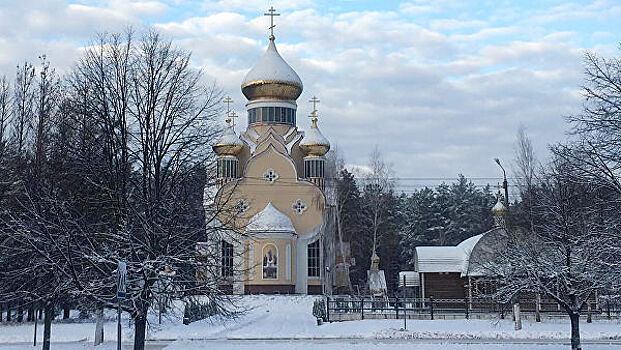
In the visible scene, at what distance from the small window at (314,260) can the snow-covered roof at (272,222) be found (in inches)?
83.2

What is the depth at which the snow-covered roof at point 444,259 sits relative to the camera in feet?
122

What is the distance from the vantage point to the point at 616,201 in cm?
1299

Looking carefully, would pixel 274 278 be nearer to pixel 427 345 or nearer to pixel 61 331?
pixel 61 331

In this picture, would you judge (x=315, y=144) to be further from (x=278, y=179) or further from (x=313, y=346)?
(x=313, y=346)

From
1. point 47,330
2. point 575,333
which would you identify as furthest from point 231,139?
point 575,333

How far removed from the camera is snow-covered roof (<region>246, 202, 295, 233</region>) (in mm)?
42594

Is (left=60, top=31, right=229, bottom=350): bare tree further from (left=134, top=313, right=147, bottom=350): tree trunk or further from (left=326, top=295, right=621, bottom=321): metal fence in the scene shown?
(left=326, top=295, right=621, bottom=321): metal fence

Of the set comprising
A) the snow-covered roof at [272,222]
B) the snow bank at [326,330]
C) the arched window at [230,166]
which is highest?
the arched window at [230,166]

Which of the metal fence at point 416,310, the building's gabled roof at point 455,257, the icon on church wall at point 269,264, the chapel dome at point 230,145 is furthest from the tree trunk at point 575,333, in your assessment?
the chapel dome at point 230,145

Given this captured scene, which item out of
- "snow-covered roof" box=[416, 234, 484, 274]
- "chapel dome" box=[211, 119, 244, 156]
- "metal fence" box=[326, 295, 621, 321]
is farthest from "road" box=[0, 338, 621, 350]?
"chapel dome" box=[211, 119, 244, 156]

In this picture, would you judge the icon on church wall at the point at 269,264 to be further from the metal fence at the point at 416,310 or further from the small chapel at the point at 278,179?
the metal fence at the point at 416,310

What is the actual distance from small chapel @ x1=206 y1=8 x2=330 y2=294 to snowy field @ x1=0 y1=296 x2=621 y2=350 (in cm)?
1302

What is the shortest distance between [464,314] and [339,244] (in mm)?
16070

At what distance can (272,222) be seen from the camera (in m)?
42.9
